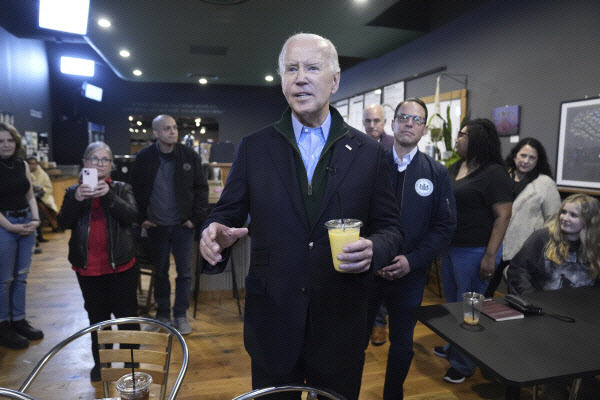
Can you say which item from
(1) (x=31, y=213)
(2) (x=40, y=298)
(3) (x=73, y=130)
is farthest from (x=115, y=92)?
(1) (x=31, y=213)

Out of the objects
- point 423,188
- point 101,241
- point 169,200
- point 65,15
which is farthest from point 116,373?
point 65,15

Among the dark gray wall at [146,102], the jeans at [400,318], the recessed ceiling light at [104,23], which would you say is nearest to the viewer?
the jeans at [400,318]

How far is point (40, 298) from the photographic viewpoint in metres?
3.97

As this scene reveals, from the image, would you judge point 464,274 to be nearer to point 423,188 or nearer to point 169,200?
point 423,188

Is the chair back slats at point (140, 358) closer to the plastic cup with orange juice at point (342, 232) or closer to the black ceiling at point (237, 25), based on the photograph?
the plastic cup with orange juice at point (342, 232)

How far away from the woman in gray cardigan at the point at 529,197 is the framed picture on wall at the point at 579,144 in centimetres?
33

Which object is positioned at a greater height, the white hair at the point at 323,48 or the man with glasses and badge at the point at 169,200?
the white hair at the point at 323,48

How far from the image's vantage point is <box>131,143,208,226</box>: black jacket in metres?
3.11

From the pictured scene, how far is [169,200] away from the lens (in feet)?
10.3

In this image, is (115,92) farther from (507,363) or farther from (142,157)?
(507,363)

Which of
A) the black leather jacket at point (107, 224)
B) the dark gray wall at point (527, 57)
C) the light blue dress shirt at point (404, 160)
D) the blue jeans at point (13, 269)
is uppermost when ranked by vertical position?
the dark gray wall at point (527, 57)

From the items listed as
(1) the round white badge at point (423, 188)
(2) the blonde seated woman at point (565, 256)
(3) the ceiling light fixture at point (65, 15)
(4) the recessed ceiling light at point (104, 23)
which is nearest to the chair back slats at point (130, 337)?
(1) the round white badge at point (423, 188)

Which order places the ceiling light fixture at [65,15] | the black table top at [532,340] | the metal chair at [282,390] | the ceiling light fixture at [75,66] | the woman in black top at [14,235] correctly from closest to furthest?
the metal chair at [282,390]
the black table top at [532,340]
the woman in black top at [14,235]
the ceiling light fixture at [65,15]
the ceiling light fixture at [75,66]

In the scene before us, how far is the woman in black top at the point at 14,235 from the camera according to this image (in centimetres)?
277
